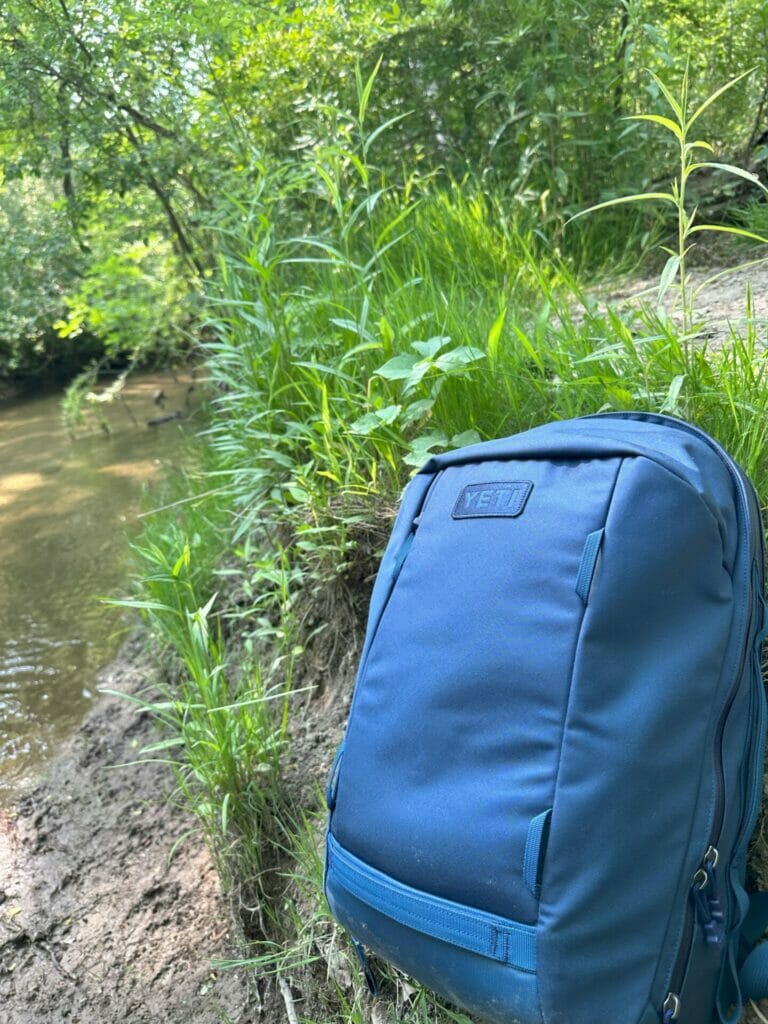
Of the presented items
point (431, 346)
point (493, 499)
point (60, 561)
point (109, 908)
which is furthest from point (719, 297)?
point (60, 561)

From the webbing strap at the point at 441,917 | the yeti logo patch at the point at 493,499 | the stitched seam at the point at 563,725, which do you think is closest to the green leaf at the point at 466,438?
the yeti logo patch at the point at 493,499

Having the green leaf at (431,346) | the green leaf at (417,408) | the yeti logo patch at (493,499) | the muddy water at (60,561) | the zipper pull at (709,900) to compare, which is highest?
the green leaf at (431,346)

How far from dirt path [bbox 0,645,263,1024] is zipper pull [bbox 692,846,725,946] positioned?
0.94 meters

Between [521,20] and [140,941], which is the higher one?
[521,20]

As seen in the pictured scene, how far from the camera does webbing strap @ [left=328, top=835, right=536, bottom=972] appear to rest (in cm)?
92

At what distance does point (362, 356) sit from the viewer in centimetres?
208

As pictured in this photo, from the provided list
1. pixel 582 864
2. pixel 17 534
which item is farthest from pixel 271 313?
pixel 17 534

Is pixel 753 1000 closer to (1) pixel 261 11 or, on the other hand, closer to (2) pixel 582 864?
(2) pixel 582 864

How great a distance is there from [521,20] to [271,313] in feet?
4.68

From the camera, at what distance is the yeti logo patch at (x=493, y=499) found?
111 cm

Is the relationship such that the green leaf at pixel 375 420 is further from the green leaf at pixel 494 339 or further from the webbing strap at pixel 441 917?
the webbing strap at pixel 441 917

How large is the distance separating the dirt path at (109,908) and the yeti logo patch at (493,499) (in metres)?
1.05

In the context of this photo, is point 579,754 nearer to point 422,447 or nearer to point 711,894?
point 711,894

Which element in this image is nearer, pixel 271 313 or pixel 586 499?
pixel 586 499
